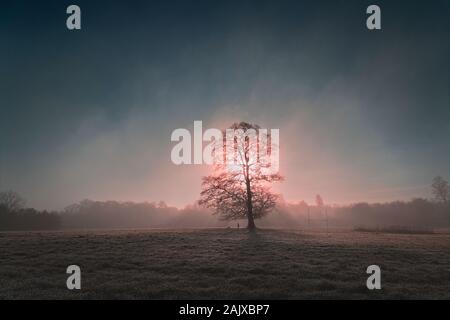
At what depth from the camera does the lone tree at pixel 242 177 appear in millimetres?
42375

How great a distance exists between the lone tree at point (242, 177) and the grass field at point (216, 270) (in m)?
15.4

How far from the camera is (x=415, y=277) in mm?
16859

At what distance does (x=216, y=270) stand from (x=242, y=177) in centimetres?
2577

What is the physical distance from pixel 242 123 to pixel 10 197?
9392 centimetres

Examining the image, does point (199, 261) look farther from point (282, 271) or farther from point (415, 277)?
point (415, 277)

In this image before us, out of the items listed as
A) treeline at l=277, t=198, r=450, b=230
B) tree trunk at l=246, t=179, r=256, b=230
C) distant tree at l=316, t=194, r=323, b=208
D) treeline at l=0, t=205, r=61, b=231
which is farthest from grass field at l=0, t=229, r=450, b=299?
→ distant tree at l=316, t=194, r=323, b=208

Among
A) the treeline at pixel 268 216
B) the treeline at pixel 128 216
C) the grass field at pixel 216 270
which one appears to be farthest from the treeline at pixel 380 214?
the grass field at pixel 216 270

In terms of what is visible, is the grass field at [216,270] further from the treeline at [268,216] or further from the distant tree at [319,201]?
the distant tree at [319,201]

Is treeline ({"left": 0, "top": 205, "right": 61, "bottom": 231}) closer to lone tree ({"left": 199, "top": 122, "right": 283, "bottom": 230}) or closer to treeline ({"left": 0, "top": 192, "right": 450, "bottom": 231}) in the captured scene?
treeline ({"left": 0, "top": 192, "right": 450, "bottom": 231})

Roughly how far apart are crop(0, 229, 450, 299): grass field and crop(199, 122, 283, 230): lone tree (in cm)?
1541

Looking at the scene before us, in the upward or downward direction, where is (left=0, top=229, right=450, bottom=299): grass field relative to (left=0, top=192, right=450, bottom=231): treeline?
upward

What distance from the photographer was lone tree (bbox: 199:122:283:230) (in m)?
42.4

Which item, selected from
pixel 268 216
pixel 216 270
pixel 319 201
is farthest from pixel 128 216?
pixel 216 270
